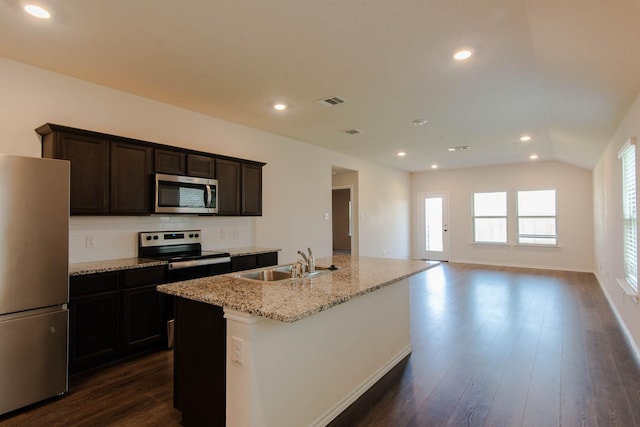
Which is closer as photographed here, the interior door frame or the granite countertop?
the granite countertop

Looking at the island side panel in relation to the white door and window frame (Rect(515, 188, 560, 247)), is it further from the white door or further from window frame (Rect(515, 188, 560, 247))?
the white door

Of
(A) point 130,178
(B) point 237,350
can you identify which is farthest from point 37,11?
(B) point 237,350

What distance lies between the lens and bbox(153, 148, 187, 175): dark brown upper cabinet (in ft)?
11.3

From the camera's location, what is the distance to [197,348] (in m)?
1.96

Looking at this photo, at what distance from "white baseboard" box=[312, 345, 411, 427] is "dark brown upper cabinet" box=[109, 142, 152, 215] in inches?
98.2

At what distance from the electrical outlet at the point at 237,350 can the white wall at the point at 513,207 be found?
8435mm

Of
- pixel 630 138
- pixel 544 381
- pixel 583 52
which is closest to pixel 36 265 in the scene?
pixel 544 381

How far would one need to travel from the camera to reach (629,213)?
3533mm

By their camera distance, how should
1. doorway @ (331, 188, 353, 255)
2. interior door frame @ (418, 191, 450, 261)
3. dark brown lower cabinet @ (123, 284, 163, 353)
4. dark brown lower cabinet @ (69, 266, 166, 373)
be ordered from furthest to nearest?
doorway @ (331, 188, 353, 255) → interior door frame @ (418, 191, 450, 261) → dark brown lower cabinet @ (123, 284, 163, 353) → dark brown lower cabinet @ (69, 266, 166, 373)

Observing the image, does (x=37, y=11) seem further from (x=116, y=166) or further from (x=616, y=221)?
(x=616, y=221)

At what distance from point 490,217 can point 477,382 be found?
22.9 feet

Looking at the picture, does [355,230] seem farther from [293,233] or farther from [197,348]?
[197,348]

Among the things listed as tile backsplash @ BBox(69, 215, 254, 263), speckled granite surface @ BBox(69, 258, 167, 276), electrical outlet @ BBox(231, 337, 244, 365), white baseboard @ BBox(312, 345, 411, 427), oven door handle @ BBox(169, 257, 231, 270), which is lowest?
white baseboard @ BBox(312, 345, 411, 427)

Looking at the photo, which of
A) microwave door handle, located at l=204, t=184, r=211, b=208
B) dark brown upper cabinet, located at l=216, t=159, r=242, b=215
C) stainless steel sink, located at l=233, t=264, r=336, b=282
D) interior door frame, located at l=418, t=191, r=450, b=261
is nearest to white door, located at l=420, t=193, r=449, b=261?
interior door frame, located at l=418, t=191, r=450, b=261
